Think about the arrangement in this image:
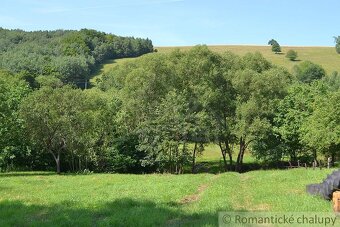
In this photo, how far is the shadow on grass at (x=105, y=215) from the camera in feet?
51.1

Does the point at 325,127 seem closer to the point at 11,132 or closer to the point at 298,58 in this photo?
the point at 11,132

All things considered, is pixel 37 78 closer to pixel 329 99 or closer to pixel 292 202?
pixel 329 99

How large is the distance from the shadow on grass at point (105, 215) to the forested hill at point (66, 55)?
104564 millimetres

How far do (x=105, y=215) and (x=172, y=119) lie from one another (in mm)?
31150

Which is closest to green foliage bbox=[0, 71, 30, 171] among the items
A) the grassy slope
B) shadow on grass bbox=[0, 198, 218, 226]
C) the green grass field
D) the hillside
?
the grassy slope

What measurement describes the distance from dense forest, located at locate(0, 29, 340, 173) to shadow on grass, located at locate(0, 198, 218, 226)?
2797 cm

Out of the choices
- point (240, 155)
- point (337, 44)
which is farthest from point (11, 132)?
point (337, 44)

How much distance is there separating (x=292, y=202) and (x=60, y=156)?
4080 centimetres

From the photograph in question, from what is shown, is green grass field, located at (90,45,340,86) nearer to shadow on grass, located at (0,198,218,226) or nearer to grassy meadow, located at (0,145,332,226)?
grassy meadow, located at (0,145,332,226)

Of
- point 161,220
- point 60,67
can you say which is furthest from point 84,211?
point 60,67

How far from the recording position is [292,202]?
1822 centimetres

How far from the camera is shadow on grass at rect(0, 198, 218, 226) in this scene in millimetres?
15562

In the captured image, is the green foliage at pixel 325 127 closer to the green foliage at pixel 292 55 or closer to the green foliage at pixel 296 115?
the green foliage at pixel 296 115

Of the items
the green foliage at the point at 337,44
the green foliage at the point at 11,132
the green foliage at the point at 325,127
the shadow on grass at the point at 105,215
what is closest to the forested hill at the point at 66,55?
the green foliage at the point at 11,132
